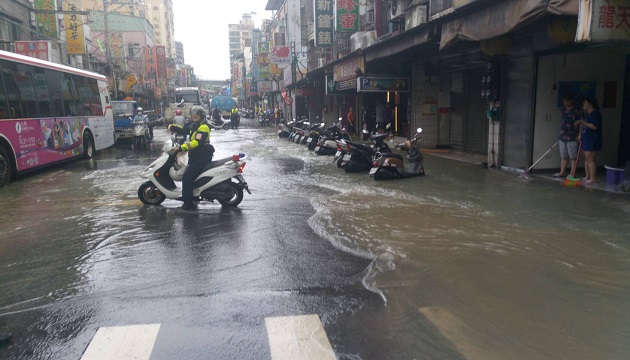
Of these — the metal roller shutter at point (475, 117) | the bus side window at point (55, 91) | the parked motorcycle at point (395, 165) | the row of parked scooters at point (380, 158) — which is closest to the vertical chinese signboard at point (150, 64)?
the bus side window at point (55, 91)

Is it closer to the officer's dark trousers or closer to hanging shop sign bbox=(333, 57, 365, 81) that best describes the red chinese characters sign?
hanging shop sign bbox=(333, 57, 365, 81)

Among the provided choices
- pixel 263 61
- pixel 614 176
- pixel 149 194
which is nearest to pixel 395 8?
pixel 614 176

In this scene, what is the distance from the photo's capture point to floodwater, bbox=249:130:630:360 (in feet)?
11.4

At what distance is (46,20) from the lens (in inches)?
1024

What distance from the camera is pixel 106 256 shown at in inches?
220

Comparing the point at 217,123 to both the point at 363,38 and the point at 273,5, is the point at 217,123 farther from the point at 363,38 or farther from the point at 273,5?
the point at 273,5

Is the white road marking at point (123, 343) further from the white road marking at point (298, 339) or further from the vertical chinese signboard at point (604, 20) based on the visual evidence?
the vertical chinese signboard at point (604, 20)

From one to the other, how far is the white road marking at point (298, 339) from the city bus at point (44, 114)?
33.3ft

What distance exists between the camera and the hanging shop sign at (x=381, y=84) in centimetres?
1709

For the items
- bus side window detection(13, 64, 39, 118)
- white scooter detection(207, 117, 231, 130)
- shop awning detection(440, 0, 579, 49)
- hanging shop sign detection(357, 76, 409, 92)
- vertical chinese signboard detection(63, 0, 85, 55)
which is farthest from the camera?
vertical chinese signboard detection(63, 0, 85, 55)

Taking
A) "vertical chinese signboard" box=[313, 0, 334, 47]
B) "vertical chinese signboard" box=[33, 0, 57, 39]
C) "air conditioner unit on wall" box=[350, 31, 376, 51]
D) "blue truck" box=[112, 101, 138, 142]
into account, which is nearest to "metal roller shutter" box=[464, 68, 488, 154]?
"air conditioner unit on wall" box=[350, 31, 376, 51]

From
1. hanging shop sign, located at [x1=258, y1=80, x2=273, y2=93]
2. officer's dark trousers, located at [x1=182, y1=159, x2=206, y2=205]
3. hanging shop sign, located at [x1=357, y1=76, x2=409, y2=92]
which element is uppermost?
hanging shop sign, located at [x1=258, y1=80, x2=273, y2=93]

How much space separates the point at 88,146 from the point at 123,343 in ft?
49.1

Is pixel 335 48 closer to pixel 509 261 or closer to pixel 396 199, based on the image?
pixel 396 199
